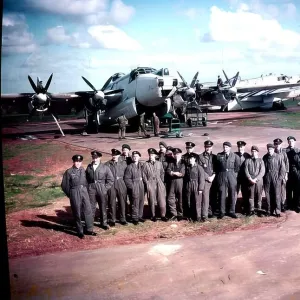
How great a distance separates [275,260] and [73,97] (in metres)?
3.37

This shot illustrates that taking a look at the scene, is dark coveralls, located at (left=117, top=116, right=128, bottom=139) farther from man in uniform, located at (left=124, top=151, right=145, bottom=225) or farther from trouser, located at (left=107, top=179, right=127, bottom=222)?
trouser, located at (left=107, top=179, right=127, bottom=222)

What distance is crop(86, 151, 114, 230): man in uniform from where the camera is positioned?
478cm

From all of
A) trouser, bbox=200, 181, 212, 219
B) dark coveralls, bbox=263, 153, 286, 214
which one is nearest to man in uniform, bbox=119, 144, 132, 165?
trouser, bbox=200, 181, 212, 219

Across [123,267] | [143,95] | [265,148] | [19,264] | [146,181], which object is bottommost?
[123,267]

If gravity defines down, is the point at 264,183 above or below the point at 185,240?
above

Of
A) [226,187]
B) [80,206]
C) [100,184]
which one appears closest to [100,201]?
[100,184]

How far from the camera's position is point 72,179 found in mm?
4523

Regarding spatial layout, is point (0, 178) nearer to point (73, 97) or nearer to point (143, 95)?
point (73, 97)

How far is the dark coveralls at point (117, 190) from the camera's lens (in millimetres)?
5059

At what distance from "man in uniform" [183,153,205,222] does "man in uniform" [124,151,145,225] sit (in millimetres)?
683

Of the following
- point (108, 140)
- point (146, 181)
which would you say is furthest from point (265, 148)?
point (108, 140)

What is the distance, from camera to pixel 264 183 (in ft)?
18.4

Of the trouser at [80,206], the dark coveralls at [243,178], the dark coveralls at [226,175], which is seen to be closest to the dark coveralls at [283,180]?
the dark coveralls at [243,178]

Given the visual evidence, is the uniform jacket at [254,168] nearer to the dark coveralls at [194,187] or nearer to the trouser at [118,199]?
the dark coveralls at [194,187]
